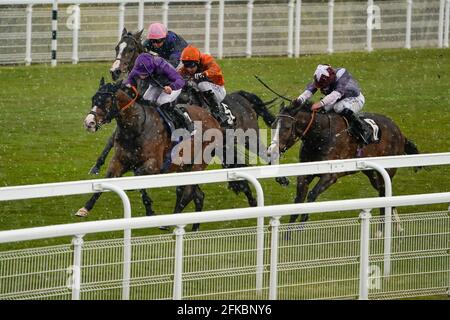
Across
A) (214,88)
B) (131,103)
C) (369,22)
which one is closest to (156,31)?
(214,88)

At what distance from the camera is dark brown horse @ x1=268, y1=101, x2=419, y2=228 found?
14.2 metres

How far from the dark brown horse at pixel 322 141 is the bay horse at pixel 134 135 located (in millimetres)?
928

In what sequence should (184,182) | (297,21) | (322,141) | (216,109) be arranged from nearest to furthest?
1. (184,182)
2. (322,141)
3. (216,109)
4. (297,21)

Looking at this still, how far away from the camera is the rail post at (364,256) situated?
9992mm

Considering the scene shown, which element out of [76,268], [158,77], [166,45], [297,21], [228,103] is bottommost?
[76,268]

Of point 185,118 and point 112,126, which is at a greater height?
point 112,126

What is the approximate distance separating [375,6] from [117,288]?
1612 cm

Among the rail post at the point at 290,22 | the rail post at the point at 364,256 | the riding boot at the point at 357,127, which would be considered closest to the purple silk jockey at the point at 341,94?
the riding boot at the point at 357,127

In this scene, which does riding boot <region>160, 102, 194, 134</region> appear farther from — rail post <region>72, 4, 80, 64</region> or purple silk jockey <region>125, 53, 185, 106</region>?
rail post <region>72, 4, 80, 64</region>

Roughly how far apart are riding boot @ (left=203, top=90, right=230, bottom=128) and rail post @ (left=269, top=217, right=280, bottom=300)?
18.5ft

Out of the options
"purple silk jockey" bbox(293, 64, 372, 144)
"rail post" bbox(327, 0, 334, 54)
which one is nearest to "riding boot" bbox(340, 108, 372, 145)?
"purple silk jockey" bbox(293, 64, 372, 144)

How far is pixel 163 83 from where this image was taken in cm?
1463

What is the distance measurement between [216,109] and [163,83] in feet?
2.89

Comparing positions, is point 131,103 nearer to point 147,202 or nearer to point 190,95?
point 147,202
